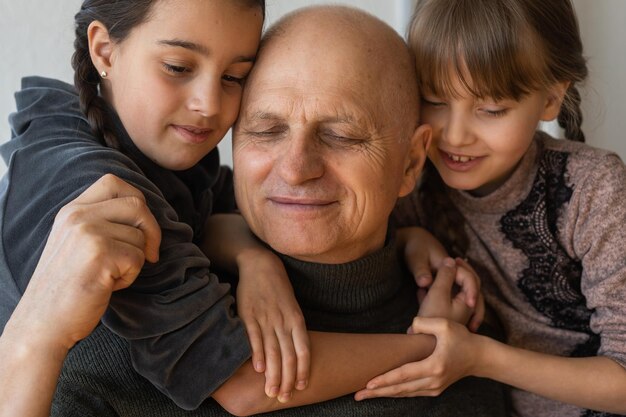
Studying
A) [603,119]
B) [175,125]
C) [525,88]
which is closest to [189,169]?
[175,125]

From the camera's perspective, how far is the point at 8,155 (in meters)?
1.82

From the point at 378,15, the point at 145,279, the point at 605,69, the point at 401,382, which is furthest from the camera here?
the point at 605,69

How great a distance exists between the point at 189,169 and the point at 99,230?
0.69 metres

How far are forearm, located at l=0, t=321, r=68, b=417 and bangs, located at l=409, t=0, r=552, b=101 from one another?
1130 millimetres

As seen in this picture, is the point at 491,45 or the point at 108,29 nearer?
the point at 108,29

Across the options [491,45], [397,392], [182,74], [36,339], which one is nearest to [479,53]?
[491,45]

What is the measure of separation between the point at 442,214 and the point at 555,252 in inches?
13.2

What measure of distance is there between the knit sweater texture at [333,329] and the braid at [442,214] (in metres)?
0.20

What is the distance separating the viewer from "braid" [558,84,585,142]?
7.47 feet

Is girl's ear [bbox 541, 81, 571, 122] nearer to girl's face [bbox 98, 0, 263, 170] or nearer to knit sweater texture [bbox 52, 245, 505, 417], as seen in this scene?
knit sweater texture [bbox 52, 245, 505, 417]

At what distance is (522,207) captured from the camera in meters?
2.20

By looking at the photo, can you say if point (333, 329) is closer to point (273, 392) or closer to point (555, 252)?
point (273, 392)

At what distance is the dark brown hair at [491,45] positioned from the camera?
1.95 meters

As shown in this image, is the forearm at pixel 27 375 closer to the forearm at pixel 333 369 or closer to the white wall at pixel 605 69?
the forearm at pixel 333 369
